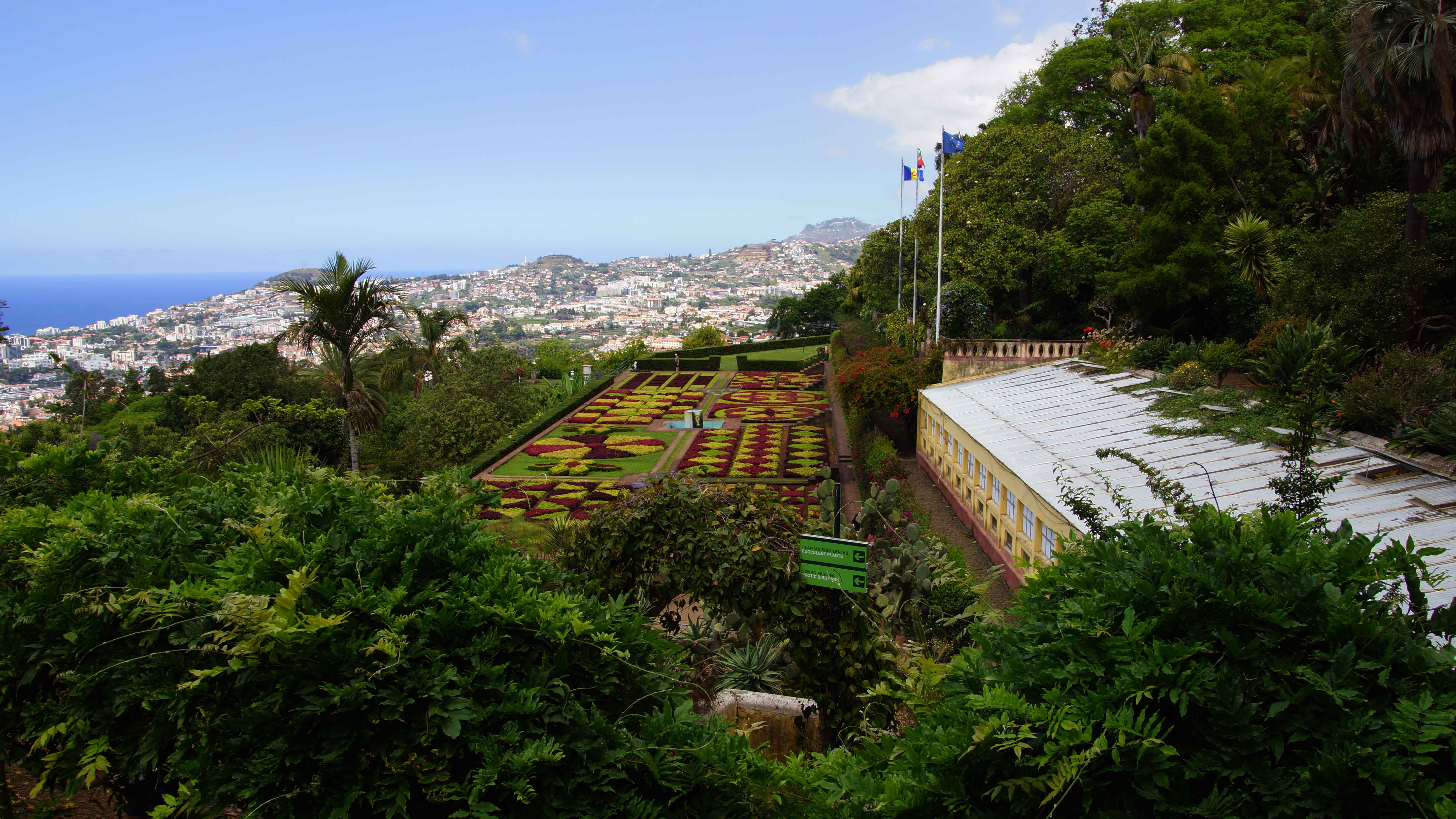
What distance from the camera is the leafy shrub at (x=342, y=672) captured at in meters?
3.67

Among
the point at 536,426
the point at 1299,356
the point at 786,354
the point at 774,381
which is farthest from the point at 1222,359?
the point at 786,354

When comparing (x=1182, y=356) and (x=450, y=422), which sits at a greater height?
(x=1182, y=356)

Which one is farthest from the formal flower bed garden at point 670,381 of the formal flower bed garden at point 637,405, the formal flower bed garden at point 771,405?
the formal flower bed garden at point 771,405

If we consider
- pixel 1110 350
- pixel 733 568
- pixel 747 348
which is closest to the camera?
pixel 733 568

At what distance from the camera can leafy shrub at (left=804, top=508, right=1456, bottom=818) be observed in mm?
2992

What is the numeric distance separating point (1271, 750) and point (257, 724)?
452cm

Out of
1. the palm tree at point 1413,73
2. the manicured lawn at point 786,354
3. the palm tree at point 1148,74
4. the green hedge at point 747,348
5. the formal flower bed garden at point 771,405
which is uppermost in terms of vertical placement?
the palm tree at point 1148,74

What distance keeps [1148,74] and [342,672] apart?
33.2 m

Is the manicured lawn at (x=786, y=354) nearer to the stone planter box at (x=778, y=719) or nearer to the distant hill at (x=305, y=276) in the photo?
the distant hill at (x=305, y=276)

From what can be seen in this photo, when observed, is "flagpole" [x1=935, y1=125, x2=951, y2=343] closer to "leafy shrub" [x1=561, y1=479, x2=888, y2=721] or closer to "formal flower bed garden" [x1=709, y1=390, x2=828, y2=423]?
"formal flower bed garden" [x1=709, y1=390, x2=828, y2=423]

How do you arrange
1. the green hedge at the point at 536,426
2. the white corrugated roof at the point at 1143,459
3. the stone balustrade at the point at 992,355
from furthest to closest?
the green hedge at the point at 536,426 < the stone balustrade at the point at 992,355 < the white corrugated roof at the point at 1143,459

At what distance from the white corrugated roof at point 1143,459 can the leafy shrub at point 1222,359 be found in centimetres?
153

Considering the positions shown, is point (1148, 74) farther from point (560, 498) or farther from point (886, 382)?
point (560, 498)

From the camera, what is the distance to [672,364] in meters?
50.0
